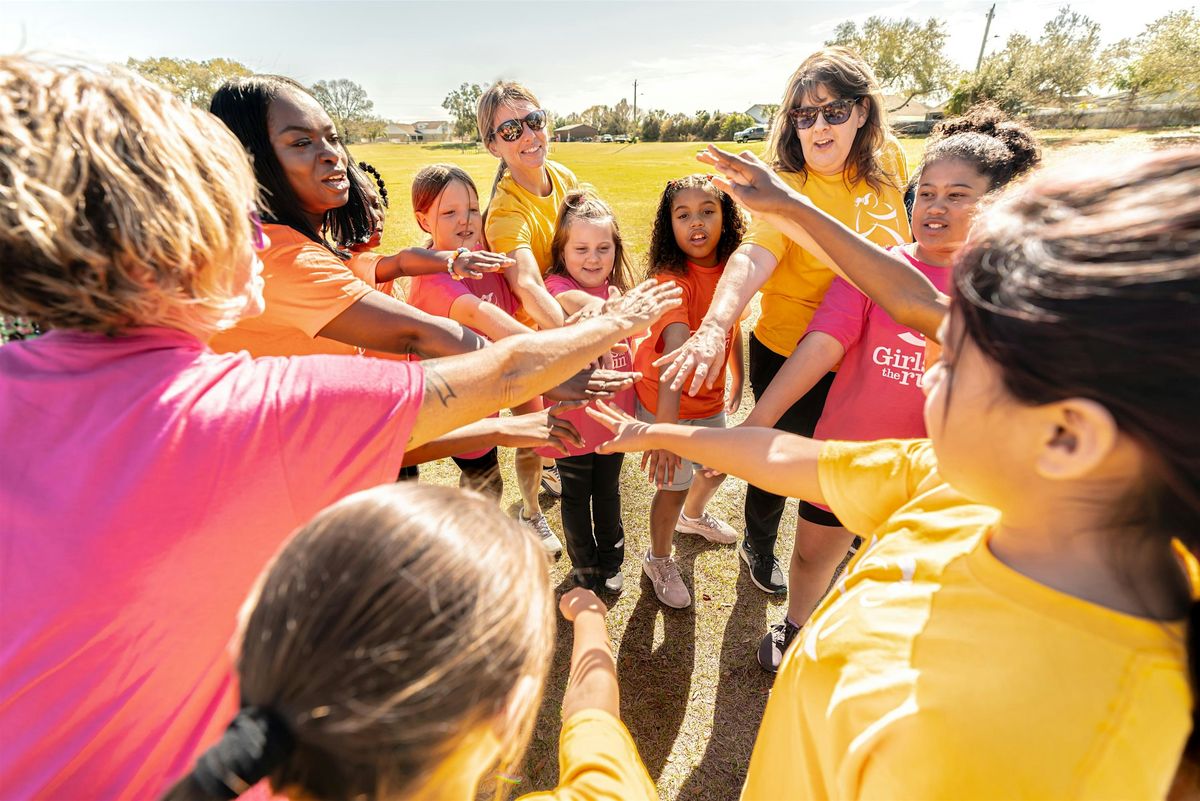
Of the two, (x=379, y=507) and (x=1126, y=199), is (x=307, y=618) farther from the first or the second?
(x=1126, y=199)

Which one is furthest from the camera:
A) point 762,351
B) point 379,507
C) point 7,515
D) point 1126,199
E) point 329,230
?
point 762,351

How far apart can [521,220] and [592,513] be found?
1.89 metres

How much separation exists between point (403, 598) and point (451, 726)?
207 millimetres

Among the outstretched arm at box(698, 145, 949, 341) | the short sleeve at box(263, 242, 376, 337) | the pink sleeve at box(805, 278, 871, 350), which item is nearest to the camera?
the outstretched arm at box(698, 145, 949, 341)

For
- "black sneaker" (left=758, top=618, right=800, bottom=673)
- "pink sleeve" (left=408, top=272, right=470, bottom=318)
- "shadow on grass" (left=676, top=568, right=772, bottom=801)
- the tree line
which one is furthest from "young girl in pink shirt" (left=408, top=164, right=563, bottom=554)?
the tree line

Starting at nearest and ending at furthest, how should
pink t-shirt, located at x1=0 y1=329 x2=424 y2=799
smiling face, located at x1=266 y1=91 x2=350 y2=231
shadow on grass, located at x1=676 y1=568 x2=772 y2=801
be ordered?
pink t-shirt, located at x1=0 y1=329 x2=424 y2=799 < smiling face, located at x1=266 y1=91 x2=350 y2=231 < shadow on grass, located at x1=676 y1=568 x2=772 y2=801

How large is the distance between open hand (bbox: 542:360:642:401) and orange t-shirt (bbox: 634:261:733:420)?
0.96 meters

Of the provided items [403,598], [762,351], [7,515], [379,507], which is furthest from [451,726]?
[762,351]

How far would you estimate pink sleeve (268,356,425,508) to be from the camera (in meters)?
1.12

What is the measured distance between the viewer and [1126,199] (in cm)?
77

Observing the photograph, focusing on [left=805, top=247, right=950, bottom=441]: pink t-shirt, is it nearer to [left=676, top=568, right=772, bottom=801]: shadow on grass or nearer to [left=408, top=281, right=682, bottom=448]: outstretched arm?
[left=408, top=281, right=682, bottom=448]: outstretched arm

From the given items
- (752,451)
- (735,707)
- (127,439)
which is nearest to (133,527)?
(127,439)

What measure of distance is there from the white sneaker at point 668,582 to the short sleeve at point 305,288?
7.98 ft

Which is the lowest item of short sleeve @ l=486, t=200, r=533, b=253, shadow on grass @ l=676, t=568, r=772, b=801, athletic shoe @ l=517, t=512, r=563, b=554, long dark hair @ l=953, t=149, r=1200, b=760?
shadow on grass @ l=676, t=568, r=772, b=801
